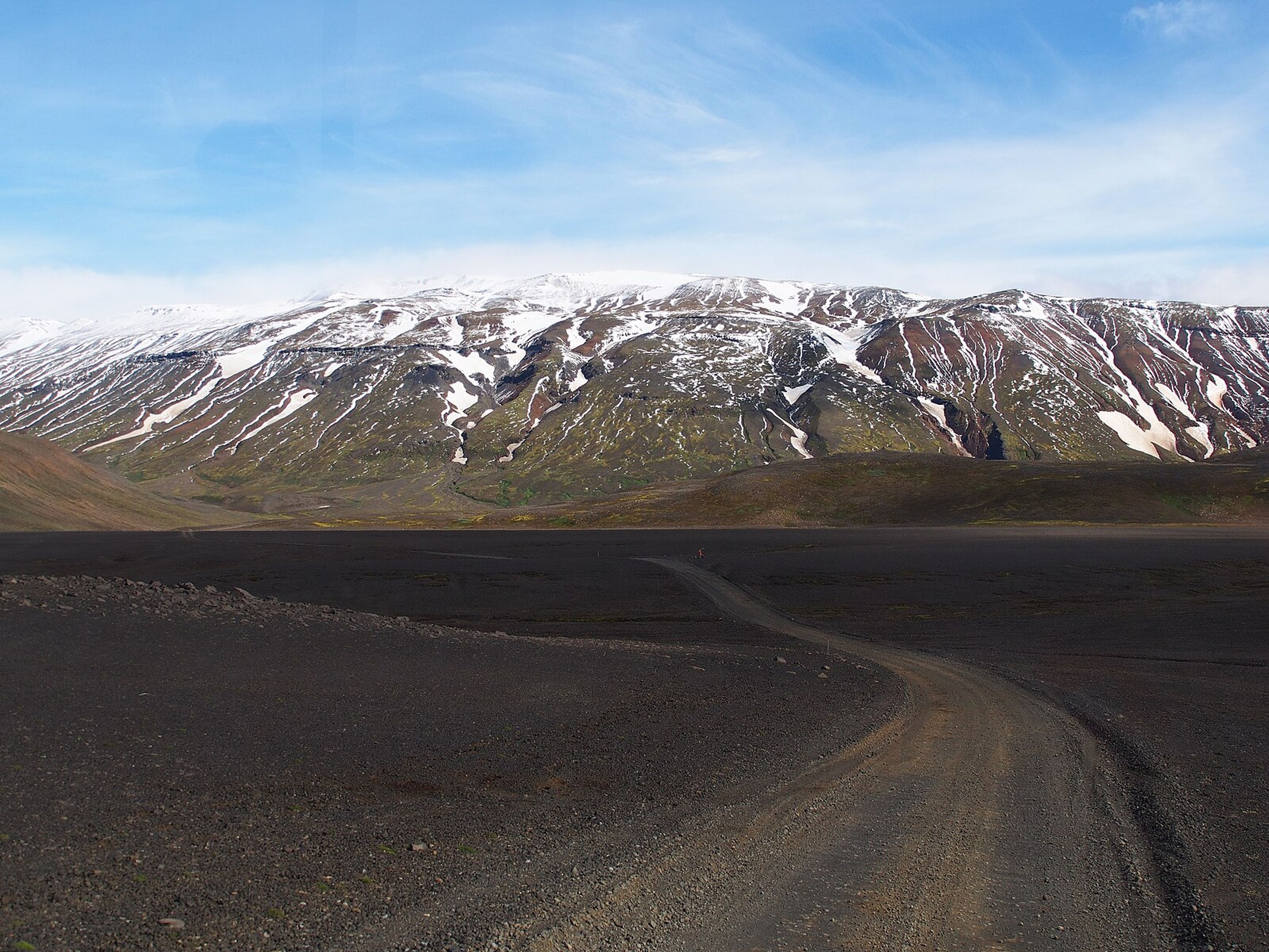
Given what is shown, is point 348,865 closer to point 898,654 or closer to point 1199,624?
point 898,654

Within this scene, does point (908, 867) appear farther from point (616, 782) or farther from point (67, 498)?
point (67, 498)

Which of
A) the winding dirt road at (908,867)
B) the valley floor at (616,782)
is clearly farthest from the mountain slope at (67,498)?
the winding dirt road at (908,867)

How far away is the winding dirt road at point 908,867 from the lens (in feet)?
28.3

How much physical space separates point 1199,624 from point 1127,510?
198ft

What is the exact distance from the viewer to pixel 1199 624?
32250 millimetres

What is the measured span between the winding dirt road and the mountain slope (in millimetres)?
97180

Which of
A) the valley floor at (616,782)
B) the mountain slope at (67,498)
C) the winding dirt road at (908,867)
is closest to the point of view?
the winding dirt road at (908,867)

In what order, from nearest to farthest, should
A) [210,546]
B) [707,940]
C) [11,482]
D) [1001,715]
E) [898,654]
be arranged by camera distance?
[707,940] < [1001,715] < [898,654] < [210,546] < [11,482]

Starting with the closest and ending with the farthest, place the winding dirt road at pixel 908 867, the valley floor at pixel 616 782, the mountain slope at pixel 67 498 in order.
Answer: the winding dirt road at pixel 908 867
the valley floor at pixel 616 782
the mountain slope at pixel 67 498

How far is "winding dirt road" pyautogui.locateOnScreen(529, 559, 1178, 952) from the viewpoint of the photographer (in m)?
8.64

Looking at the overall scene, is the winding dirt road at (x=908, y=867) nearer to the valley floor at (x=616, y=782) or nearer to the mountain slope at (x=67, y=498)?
the valley floor at (x=616, y=782)

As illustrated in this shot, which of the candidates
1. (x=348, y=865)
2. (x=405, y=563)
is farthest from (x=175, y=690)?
(x=405, y=563)

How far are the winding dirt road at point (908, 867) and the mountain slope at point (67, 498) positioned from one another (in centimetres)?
9718

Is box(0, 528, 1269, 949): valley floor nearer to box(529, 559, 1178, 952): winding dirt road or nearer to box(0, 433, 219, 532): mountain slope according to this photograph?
box(529, 559, 1178, 952): winding dirt road
